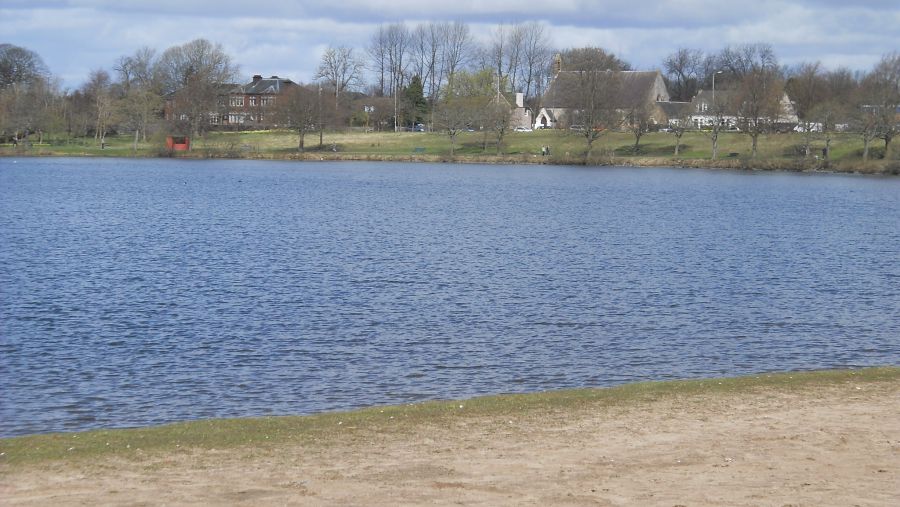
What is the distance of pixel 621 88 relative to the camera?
13762 centimetres

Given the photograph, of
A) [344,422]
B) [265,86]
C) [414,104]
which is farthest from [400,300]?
[265,86]

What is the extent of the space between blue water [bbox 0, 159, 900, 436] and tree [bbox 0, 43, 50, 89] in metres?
107

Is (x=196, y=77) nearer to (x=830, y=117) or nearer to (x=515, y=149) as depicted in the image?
(x=515, y=149)

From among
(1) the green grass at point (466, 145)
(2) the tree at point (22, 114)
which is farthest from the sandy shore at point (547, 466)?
(2) the tree at point (22, 114)

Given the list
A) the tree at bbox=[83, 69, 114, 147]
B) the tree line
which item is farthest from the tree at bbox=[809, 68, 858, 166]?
the tree at bbox=[83, 69, 114, 147]

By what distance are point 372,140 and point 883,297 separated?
115 metres

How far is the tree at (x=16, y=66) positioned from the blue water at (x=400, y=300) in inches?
4209

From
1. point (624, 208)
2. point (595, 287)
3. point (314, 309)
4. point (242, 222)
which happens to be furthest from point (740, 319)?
point (624, 208)

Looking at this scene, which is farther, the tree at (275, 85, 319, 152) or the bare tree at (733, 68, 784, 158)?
the tree at (275, 85, 319, 152)

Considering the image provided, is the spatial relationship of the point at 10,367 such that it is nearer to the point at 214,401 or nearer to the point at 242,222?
the point at 214,401

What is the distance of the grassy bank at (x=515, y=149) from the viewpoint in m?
110

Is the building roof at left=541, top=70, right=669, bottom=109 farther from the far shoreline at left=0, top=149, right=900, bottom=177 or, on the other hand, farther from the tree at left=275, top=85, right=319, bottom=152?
the tree at left=275, top=85, right=319, bottom=152

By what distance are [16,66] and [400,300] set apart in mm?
150542

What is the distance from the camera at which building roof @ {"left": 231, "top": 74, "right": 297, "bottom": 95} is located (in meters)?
178
